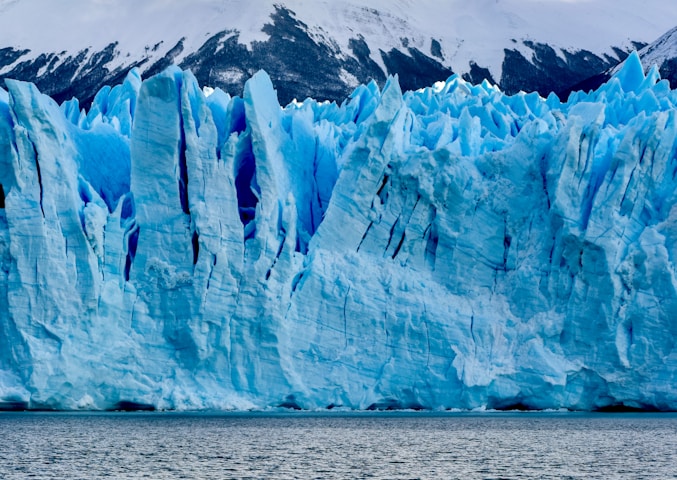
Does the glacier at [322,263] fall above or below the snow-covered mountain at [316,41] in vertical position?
below

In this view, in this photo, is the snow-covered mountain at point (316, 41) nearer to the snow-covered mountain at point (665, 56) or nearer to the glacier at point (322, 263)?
the snow-covered mountain at point (665, 56)

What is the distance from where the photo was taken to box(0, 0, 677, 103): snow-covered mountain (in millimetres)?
54906

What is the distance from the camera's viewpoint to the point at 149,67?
181ft

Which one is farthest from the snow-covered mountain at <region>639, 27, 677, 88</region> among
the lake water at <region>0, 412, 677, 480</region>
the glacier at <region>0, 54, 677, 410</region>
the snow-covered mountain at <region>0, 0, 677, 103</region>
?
the lake water at <region>0, 412, 677, 480</region>

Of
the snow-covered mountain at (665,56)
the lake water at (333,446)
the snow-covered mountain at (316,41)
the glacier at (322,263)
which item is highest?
the snow-covered mountain at (316,41)

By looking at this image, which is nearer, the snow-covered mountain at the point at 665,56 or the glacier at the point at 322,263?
the glacier at the point at 322,263

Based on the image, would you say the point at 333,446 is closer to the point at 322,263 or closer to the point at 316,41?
the point at 322,263

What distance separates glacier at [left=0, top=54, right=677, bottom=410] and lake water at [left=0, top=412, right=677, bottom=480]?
102 centimetres

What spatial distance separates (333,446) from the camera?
2369cm

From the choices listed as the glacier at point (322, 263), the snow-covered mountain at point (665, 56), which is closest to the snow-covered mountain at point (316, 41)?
the snow-covered mountain at point (665, 56)

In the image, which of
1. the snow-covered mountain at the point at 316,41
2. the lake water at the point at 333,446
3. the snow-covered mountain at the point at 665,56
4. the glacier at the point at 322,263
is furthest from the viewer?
the snow-covered mountain at the point at 316,41

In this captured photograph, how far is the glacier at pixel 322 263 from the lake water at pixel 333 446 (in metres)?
1.02

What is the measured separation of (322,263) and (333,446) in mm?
5702

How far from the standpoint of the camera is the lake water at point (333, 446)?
780 inches
